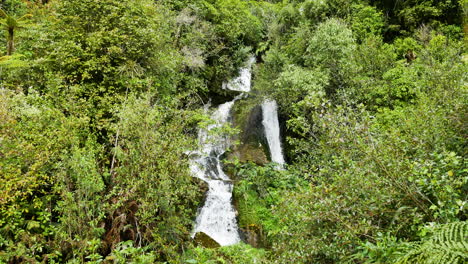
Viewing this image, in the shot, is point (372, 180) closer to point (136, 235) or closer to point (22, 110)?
point (136, 235)

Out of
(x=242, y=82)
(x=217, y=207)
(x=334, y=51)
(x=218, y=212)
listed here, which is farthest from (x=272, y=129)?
(x=218, y=212)

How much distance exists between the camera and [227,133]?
33.3ft

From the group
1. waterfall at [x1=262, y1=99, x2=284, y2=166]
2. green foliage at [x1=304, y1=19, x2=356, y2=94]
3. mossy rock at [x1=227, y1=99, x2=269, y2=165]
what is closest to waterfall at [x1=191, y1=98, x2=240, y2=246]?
mossy rock at [x1=227, y1=99, x2=269, y2=165]

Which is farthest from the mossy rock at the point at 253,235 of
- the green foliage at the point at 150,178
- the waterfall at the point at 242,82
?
the waterfall at the point at 242,82

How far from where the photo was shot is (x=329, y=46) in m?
12.2

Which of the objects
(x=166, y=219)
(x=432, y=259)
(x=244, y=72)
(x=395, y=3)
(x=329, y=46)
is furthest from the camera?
(x=244, y=72)

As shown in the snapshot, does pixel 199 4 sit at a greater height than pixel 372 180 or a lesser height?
greater

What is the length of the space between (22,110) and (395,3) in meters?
17.8

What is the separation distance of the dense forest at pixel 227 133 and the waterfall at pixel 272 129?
1.98ft

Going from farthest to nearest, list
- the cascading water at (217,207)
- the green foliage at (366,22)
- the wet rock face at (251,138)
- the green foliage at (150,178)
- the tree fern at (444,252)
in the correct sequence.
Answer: the wet rock face at (251,138), the green foliage at (366,22), the cascading water at (217,207), the green foliage at (150,178), the tree fern at (444,252)

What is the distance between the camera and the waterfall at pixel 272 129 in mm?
15121

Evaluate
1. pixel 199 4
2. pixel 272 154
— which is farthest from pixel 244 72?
pixel 272 154

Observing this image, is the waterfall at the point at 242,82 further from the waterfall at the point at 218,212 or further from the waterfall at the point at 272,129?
the waterfall at the point at 218,212

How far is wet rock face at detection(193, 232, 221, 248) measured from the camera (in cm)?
909
